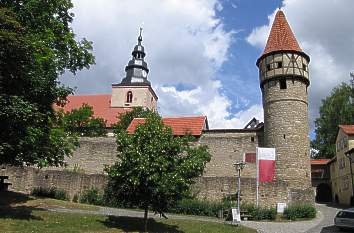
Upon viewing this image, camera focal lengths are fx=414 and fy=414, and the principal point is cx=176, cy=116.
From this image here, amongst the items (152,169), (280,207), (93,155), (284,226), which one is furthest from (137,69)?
(152,169)

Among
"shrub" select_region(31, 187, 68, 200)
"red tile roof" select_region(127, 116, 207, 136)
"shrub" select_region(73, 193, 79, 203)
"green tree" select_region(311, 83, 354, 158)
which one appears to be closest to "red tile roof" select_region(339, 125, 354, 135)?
"green tree" select_region(311, 83, 354, 158)

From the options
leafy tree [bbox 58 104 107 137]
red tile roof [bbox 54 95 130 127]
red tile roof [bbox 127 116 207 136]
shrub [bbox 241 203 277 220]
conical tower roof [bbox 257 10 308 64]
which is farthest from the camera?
red tile roof [bbox 54 95 130 127]

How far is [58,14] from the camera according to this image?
66.7 ft

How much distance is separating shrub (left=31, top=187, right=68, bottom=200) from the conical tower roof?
20195mm

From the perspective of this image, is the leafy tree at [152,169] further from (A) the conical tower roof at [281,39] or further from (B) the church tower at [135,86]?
(B) the church tower at [135,86]

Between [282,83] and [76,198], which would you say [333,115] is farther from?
[76,198]

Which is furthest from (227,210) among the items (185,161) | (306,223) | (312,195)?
(185,161)

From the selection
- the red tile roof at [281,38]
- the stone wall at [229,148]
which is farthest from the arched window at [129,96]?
the red tile roof at [281,38]

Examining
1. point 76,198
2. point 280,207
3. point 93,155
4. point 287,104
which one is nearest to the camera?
point 280,207

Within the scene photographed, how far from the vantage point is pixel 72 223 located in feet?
51.5

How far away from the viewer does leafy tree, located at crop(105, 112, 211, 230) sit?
16078 mm

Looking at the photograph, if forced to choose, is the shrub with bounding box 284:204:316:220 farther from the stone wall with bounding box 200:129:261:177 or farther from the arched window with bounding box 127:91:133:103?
the arched window with bounding box 127:91:133:103

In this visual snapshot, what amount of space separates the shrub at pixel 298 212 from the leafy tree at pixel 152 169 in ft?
34.0

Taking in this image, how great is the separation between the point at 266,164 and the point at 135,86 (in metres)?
43.7
